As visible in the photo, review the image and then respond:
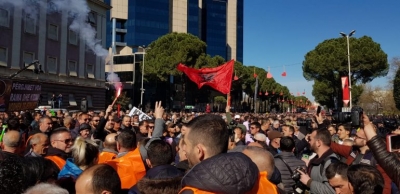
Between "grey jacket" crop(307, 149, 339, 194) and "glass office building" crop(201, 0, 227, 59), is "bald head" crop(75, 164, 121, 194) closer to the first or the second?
"grey jacket" crop(307, 149, 339, 194)

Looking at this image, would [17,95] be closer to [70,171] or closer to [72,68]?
[70,171]

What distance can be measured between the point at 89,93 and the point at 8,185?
115ft

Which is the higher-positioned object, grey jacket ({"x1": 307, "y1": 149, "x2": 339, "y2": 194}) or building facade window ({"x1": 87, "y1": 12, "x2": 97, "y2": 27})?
building facade window ({"x1": 87, "y1": 12, "x2": 97, "y2": 27})

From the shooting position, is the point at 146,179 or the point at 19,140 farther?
the point at 19,140

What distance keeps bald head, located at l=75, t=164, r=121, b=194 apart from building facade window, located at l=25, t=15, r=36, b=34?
30.1m

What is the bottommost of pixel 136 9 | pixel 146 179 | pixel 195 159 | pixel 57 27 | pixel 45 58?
pixel 146 179

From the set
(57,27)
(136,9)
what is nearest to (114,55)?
(136,9)

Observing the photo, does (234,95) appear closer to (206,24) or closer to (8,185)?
(206,24)

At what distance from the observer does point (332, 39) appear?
51375mm

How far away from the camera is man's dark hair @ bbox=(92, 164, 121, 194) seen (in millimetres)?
2650

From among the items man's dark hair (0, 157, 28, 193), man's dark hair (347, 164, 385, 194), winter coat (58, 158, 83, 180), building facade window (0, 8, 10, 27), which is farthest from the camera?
building facade window (0, 8, 10, 27)

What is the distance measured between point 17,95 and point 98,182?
332 inches

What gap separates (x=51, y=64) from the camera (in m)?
32.5

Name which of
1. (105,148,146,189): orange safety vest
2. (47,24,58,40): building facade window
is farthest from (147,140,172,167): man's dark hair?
(47,24,58,40): building facade window
